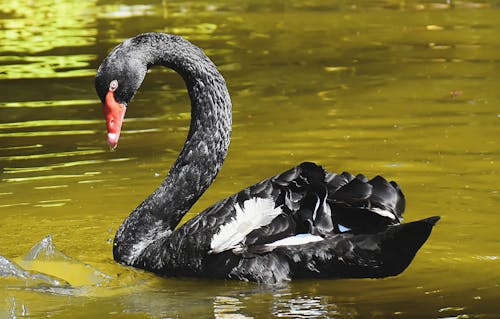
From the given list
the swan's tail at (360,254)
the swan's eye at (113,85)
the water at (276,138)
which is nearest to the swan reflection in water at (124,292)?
the water at (276,138)

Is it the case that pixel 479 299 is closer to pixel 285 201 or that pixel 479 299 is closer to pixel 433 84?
pixel 285 201

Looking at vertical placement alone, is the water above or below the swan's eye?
below

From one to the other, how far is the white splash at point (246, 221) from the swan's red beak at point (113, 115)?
0.71m

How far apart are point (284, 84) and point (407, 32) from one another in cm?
333

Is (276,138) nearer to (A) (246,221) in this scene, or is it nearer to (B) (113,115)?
(B) (113,115)

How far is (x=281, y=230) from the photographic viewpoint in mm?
4934

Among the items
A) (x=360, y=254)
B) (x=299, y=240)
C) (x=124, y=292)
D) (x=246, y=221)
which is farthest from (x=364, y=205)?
(x=124, y=292)

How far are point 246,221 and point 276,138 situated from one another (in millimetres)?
3015

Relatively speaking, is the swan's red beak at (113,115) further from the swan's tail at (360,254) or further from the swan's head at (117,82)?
the swan's tail at (360,254)

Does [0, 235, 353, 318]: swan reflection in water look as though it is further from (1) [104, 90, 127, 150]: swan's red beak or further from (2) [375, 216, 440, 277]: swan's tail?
(1) [104, 90, 127, 150]: swan's red beak

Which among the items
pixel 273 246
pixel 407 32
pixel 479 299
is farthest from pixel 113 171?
pixel 407 32

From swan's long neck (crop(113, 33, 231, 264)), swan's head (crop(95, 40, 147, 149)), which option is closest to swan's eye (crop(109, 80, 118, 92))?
swan's head (crop(95, 40, 147, 149))

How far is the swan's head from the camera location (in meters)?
5.36

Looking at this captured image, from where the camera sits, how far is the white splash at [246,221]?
4965 mm
